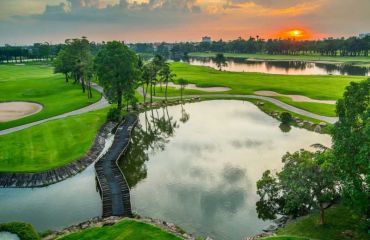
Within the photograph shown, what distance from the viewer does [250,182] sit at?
47.6 meters

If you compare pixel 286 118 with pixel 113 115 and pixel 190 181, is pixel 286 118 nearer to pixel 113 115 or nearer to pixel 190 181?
pixel 190 181

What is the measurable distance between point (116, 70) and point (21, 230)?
179ft

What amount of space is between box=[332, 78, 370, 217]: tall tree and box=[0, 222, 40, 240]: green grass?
28297 millimetres

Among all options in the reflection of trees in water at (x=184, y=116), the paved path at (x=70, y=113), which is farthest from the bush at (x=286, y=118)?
the paved path at (x=70, y=113)

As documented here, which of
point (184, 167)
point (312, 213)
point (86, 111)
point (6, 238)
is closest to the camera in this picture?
point (6, 238)

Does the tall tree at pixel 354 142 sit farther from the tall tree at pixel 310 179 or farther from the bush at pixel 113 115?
the bush at pixel 113 115

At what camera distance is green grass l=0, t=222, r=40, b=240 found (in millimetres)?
32500

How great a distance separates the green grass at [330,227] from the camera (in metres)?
31.5

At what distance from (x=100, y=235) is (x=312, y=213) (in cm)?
2263

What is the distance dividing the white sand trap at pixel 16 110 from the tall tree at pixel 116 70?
22.1 m

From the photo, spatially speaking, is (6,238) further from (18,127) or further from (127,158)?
(18,127)

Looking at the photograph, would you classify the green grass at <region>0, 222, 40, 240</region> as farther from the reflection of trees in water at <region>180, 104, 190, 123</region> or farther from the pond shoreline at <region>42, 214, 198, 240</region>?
the reflection of trees in water at <region>180, 104, 190, 123</region>

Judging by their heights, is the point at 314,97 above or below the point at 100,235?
above

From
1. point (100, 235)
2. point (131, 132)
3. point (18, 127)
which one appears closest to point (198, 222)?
point (100, 235)
